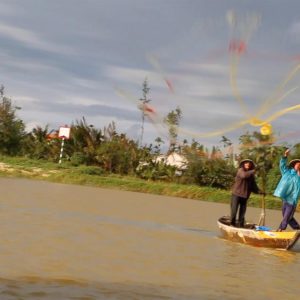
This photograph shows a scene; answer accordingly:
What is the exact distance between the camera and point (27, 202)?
14.5m

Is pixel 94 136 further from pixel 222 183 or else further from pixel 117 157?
pixel 222 183

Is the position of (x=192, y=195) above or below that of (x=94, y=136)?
below

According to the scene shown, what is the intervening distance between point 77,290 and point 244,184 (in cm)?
727

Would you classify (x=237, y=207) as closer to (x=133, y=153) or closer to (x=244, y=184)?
(x=244, y=184)

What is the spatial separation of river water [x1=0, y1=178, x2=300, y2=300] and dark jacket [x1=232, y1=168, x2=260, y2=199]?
1099 mm

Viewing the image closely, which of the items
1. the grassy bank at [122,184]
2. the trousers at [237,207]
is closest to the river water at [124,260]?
the trousers at [237,207]

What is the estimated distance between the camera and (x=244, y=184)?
40.4ft

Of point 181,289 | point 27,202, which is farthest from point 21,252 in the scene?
A: point 27,202

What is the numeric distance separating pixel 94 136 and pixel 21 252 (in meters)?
24.0

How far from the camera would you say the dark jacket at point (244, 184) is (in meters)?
12.2

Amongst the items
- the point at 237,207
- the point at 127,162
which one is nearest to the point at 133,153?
the point at 127,162

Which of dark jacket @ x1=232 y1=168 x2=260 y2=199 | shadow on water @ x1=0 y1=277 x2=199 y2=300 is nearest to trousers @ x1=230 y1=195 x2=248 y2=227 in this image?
dark jacket @ x1=232 y1=168 x2=260 y2=199

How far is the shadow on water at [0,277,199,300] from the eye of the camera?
5.29 meters

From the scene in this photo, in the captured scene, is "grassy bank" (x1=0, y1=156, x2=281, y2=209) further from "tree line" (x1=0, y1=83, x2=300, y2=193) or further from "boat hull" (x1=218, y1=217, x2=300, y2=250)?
"boat hull" (x1=218, y1=217, x2=300, y2=250)
